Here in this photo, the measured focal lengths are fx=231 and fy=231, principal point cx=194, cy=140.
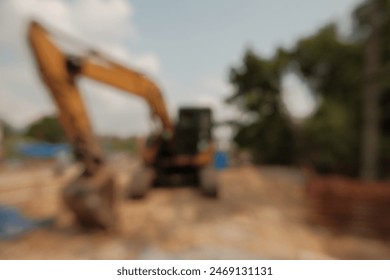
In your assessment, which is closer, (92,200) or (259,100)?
(92,200)

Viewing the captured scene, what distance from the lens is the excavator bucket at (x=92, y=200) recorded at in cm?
403

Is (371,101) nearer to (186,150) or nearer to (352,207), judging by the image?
(352,207)

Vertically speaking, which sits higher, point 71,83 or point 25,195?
point 71,83

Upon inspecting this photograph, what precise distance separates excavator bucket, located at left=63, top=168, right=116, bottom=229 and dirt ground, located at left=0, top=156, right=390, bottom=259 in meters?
0.21

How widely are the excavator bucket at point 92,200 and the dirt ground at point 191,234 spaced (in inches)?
8.5

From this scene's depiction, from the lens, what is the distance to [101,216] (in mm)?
4176

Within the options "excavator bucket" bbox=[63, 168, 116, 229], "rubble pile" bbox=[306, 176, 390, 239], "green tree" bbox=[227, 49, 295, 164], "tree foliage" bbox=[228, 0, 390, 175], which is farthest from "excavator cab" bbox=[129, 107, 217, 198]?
"green tree" bbox=[227, 49, 295, 164]

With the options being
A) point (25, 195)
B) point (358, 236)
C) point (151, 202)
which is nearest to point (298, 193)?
point (358, 236)

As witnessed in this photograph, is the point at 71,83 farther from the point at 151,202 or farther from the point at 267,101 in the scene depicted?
the point at 267,101

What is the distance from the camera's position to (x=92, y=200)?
4.05 metres

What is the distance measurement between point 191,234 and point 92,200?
1.88 meters

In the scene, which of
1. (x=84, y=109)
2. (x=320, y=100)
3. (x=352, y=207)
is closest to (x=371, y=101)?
(x=352, y=207)

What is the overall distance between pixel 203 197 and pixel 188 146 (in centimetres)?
168

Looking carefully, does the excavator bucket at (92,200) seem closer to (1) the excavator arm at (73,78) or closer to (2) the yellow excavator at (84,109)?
(2) the yellow excavator at (84,109)
